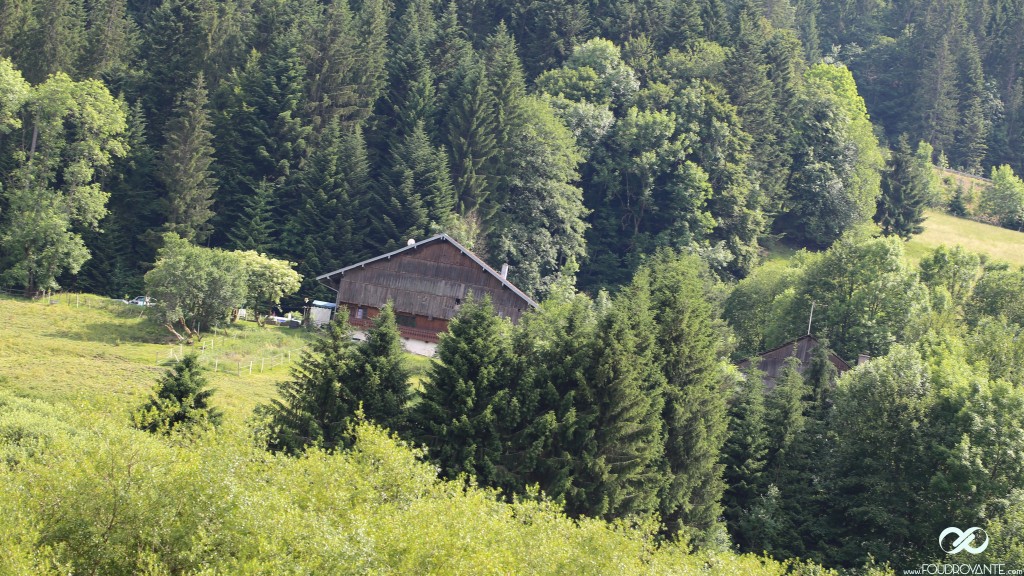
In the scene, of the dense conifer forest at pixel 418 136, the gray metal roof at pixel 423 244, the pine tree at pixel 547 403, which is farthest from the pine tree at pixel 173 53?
the pine tree at pixel 547 403

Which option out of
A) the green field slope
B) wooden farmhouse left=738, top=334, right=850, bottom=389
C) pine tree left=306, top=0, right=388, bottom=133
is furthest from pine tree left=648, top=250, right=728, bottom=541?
the green field slope

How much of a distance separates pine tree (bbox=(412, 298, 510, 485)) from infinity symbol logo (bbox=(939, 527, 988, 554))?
1847 cm

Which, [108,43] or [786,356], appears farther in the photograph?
[108,43]

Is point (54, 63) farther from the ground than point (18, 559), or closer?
farther from the ground

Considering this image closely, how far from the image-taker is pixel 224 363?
58312 mm

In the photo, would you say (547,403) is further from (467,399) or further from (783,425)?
(783,425)

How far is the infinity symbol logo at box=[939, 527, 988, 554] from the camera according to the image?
1784 inches

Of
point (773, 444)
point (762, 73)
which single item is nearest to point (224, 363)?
point (773, 444)

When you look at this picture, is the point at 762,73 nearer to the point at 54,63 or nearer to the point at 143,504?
the point at 54,63

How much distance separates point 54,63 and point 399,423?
57.4 metres

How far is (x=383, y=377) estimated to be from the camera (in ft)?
147

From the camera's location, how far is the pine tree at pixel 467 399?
44.1 meters

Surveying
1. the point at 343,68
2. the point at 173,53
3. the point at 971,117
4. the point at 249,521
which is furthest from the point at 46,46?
the point at 971,117

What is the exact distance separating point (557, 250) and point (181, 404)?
52.7m
